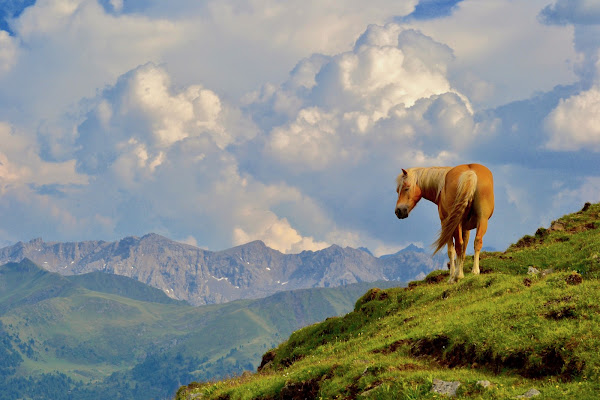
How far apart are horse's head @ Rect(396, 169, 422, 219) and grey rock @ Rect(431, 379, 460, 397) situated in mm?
16894

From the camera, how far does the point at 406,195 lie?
124 ft

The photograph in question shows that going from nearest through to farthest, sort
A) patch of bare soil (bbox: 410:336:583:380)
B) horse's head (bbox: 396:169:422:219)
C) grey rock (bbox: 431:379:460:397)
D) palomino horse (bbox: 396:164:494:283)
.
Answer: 1. grey rock (bbox: 431:379:460:397)
2. patch of bare soil (bbox: 410:336:583:380)
3. palomino horse (bbox: 396:164:494:283)
4. horse's head (bbox: 396:169:422:219)

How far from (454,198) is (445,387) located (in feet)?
52.0

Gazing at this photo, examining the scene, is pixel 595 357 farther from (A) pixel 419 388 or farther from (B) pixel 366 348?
(B) pixel 366 348

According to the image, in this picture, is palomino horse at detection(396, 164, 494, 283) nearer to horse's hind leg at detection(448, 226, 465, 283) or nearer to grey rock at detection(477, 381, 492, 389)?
horse's hind leg at detection(448, 226, 465, 283)

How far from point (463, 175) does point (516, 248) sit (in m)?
16.0

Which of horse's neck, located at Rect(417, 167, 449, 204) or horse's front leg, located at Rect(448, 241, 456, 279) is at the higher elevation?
horse's neck, located at Rect(417, 167, 449, 204)

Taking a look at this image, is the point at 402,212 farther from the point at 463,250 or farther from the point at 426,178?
the point at 463,250

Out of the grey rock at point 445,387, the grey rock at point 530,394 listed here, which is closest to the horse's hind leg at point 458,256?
the grey rock at point 445,387

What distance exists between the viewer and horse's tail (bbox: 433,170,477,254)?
1367 inches

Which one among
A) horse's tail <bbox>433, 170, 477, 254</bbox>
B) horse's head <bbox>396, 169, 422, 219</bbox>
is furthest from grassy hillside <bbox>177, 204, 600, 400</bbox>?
horse's head <bbox>396, 169, 422, 219</bbox>

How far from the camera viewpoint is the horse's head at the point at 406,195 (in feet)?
123

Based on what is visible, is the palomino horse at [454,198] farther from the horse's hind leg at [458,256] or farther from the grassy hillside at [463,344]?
the grassy hillside at [463,344]

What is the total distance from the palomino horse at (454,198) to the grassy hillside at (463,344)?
96.8 inches
